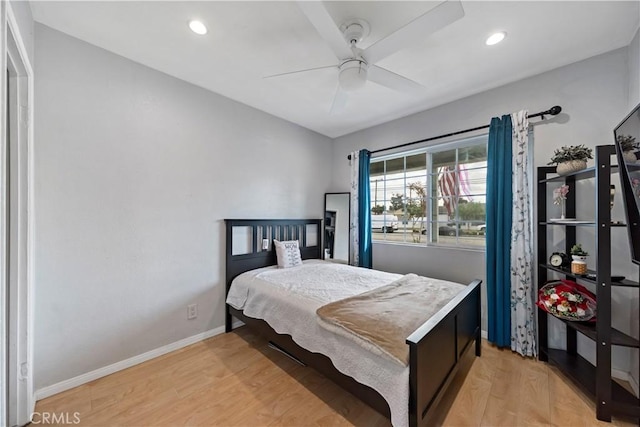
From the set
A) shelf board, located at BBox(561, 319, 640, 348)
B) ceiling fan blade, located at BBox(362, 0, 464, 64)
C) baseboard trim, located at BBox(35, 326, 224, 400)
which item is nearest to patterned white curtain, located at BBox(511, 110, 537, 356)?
shelf board, located at BBox(561, 319, 640, 348)

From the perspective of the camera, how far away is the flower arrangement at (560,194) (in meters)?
2.11

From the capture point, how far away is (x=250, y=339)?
269cm

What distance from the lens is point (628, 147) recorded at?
4.16 ft

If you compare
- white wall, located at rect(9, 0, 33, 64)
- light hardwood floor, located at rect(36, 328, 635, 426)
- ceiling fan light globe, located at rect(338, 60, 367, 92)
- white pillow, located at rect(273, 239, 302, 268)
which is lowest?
light hardwood floor, located at rect(36, 328, 635, 426)

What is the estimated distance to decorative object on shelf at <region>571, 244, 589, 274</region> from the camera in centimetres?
191

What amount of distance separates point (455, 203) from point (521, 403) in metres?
1.89

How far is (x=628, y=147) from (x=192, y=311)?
334cm

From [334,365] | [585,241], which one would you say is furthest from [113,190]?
[585,241]

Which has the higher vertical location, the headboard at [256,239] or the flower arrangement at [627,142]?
the flower arrangement at [627,142]

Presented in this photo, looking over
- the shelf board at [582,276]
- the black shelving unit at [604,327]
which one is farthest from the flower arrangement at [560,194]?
the shelf board at [582,276]

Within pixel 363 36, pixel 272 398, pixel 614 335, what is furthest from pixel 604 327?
pixel 363 36

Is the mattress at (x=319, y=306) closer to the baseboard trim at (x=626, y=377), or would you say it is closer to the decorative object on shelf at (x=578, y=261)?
the decorative object on shelf at (x=578, y=261)

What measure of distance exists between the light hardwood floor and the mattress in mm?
355

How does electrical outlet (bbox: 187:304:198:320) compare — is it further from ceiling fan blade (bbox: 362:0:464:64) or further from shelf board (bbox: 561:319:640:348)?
shelf board (bbox: 561:319:640:348)
